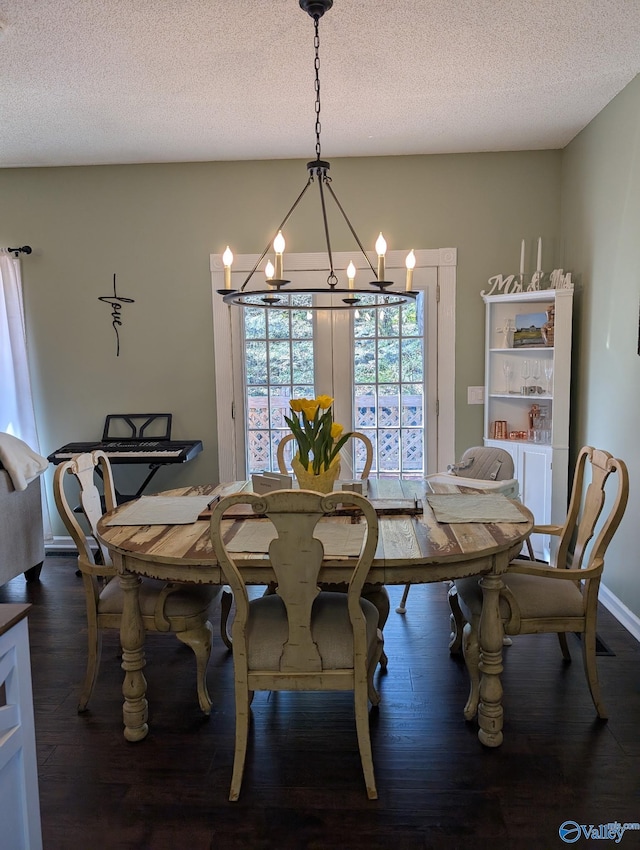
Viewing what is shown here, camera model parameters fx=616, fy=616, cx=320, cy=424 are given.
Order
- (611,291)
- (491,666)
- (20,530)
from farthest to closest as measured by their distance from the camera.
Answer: (20,530), (611,291), (491,666)

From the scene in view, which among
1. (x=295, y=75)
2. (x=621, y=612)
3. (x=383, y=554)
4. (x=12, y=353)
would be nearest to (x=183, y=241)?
(x=12, y=353)

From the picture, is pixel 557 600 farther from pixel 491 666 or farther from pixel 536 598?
pixel 491 666

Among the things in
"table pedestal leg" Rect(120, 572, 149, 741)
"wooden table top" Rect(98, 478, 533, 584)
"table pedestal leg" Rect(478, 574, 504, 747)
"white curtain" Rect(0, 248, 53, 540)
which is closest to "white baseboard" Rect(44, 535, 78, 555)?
"white curtain" Rect(0, 248, 53, 540)

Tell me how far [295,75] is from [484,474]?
223 cm

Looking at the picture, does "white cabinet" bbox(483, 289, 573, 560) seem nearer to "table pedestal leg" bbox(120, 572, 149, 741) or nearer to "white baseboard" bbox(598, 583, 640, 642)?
"white baseboard" bbox(598, 583, 640, 642)

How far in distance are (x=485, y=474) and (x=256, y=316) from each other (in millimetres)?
1917

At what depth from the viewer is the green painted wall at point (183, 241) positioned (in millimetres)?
4133

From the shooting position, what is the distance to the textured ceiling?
2.38 m

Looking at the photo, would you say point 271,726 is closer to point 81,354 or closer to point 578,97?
point 81,354

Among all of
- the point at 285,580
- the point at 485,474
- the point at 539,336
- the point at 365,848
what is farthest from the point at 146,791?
the point at 539,336

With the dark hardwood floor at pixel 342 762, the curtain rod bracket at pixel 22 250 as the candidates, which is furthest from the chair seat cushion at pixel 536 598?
the curtain rod bracket at pixel 22 250

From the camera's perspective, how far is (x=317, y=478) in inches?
98.2

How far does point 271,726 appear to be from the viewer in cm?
228

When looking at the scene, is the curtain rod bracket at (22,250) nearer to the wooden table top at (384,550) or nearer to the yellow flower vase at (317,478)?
the wooden table top at (384,550)
